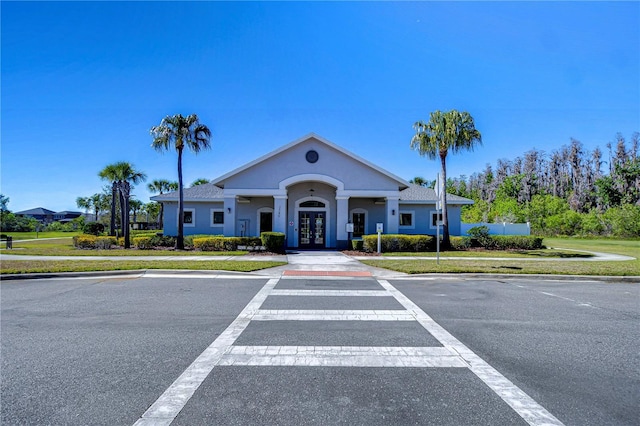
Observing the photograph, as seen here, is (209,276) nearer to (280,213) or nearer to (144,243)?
(280,213)

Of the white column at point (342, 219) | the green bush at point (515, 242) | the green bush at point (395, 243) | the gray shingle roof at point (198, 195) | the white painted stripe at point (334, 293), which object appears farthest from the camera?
the gray shingle roof at point (198, 195)

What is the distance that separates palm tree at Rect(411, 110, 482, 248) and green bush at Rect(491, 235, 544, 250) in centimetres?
372

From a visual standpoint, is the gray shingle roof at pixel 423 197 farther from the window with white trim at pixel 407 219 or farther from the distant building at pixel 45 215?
the distant building at pixel 45 215

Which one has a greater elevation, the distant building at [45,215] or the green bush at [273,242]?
the distant building at [45,215]

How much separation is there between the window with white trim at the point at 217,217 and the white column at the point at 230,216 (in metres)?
4.21

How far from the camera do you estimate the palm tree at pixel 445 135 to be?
67.6 ft

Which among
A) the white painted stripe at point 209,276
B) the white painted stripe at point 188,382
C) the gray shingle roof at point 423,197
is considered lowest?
the white painted stripe at point 188,382

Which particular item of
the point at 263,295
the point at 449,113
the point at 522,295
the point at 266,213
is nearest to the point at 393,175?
the point at 449,113

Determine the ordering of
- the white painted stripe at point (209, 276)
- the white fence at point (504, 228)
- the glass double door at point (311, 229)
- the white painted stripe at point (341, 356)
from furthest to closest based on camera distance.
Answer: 1. the white fence at point (504, 228)
2. the glass double door at point (311, 229)
3. the white painted stripe at point (209, 276)
4. the white painted stripe at point (341, 356)

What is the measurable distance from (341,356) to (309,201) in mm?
18178

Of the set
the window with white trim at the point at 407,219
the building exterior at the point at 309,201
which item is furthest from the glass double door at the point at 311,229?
the window with white trim at the point at 407,219

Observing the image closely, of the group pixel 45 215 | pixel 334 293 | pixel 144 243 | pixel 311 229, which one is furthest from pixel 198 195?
pixel 45 215

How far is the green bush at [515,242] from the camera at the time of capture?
22.0 m

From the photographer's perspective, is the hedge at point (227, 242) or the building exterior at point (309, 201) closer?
the hedge at point (227, 242)
